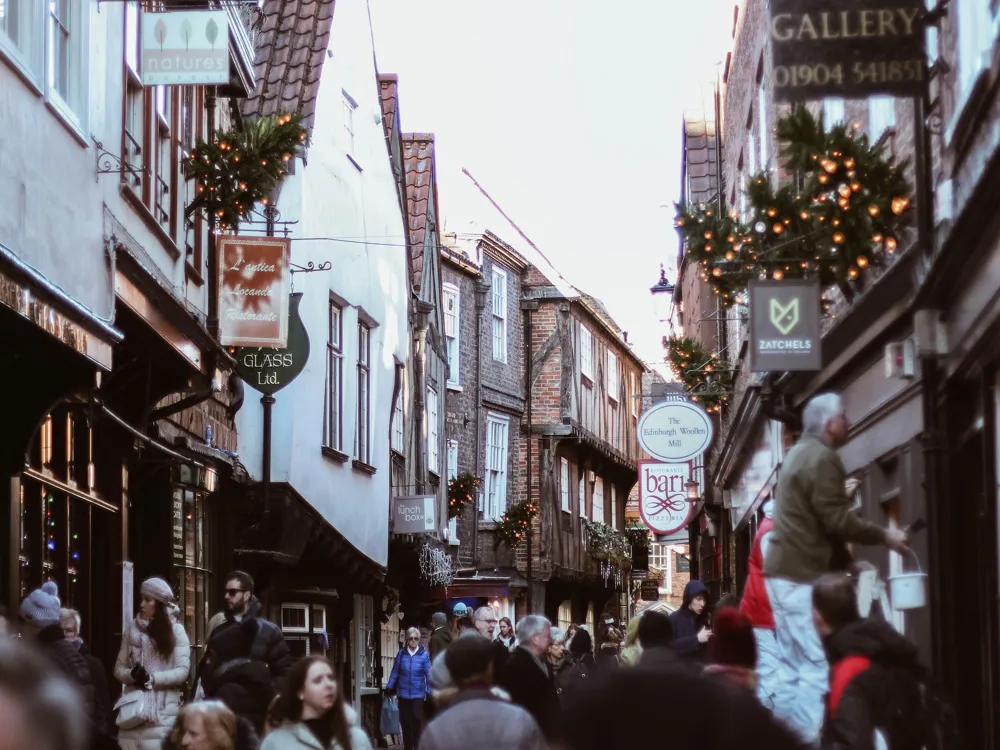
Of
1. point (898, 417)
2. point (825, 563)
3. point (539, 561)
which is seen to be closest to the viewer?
point (825, 563)

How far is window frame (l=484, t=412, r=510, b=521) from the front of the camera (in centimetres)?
3759

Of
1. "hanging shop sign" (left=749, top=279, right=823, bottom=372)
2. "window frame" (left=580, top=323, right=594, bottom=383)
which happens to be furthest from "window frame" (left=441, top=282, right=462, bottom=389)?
"hanging shop sign" (left=749, top=279, right=823, bottom=372)

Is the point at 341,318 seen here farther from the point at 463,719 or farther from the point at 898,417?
the point at 463,719

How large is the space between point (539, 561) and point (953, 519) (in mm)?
28802

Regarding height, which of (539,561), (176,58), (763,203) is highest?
(176,58)

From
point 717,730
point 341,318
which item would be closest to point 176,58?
point 341,318

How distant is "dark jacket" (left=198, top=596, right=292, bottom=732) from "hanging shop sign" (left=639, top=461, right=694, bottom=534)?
1432 centimetres

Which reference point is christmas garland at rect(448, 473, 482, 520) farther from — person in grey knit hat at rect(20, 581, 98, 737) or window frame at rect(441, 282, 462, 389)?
person in grey knit hat at rect(20, 581, 98, 737)

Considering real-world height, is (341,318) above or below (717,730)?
above

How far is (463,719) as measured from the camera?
5031 millimetres

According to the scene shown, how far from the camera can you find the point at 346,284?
22.2 meters

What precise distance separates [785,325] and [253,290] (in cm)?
551

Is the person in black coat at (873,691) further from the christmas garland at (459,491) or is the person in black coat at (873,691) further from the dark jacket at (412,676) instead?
the christmas garland at (459,491)

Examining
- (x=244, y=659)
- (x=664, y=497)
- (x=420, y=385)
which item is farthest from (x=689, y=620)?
(x=420, y=385)
